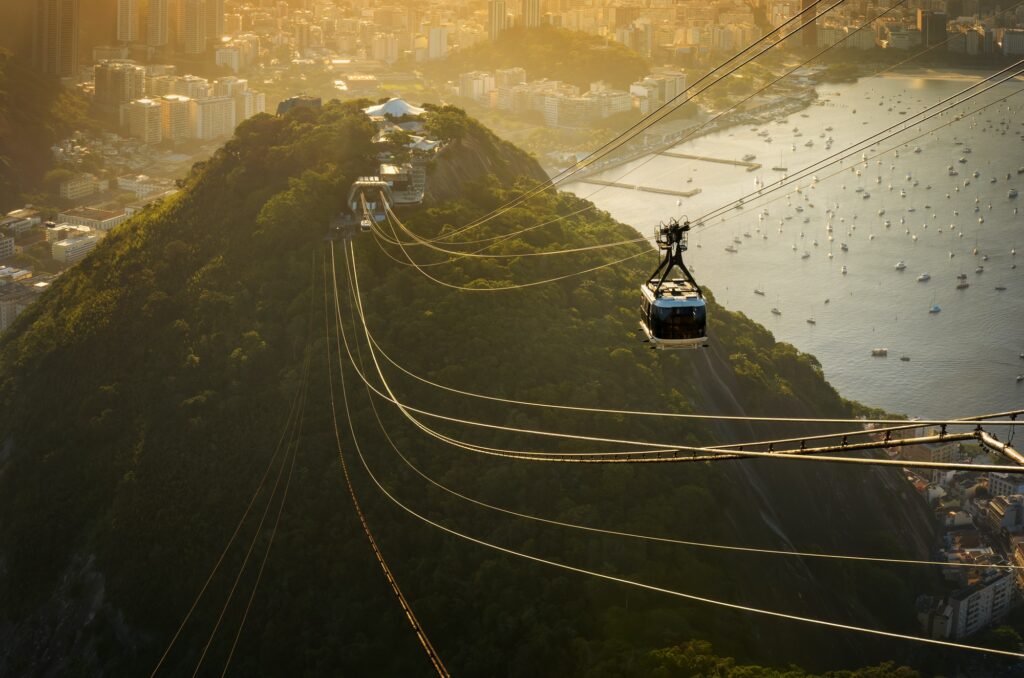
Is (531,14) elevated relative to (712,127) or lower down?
elevated

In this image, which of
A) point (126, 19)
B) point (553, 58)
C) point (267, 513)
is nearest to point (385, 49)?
point (553, 58)

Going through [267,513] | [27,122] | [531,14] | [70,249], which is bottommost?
[267,513]

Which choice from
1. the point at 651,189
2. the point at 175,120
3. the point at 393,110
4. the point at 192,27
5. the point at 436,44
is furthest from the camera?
the point at 436,44

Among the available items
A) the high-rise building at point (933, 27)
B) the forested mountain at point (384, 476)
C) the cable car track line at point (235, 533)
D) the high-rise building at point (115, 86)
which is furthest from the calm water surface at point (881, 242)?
the high-rise building at point (115, 86)

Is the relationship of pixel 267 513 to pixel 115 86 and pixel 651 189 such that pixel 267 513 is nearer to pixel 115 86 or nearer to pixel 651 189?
pixel 651 189

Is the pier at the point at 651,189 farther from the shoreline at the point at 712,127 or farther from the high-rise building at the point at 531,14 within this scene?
the high-rise building at the point at 531,14

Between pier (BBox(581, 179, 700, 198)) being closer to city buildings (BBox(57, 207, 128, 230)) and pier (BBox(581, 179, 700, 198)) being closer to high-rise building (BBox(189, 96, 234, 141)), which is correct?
city buildings (BBox(57, 207, 128, 230))

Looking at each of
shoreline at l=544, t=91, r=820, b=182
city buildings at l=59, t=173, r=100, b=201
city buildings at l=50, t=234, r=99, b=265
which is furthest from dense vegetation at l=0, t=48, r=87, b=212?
shoreline at l=544, t=91, r=820, b=182

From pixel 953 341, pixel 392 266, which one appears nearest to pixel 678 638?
pixel 392 266
